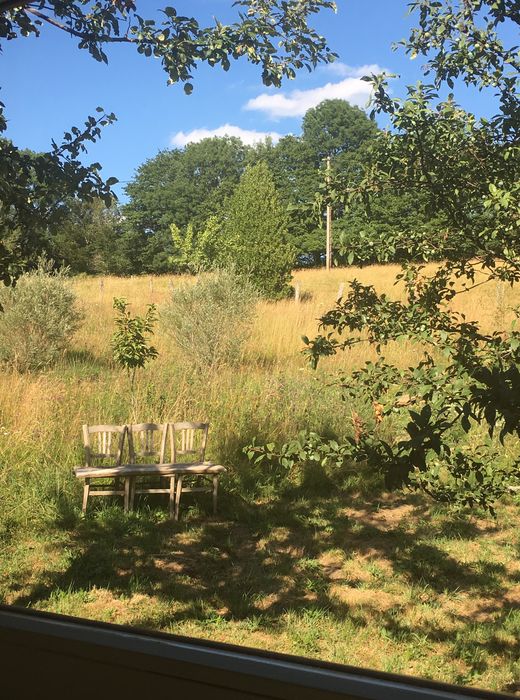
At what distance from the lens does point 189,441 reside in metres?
2.75

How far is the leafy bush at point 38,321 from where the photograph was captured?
3221mm

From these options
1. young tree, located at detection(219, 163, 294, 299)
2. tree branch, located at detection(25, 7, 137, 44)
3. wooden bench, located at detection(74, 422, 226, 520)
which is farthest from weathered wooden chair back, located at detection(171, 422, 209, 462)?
tree branch, located at detection(25, 7, 137, 44)

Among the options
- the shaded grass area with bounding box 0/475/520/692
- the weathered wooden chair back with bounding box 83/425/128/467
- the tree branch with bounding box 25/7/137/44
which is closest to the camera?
the tree branch with bounding box 25/7/137/44

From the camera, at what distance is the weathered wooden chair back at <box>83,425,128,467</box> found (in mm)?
2623

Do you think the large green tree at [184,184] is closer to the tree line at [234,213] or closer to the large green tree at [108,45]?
the tree line at [234,213]

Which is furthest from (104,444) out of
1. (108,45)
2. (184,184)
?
(108,45)

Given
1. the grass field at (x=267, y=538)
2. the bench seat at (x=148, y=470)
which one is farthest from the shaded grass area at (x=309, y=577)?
the bench seat at (x=148, y=470)

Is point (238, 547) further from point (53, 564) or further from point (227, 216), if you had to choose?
point (227, 216)

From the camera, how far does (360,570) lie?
226 centimetres

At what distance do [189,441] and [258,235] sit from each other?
933 mm

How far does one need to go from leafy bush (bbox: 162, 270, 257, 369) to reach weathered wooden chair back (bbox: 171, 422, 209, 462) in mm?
387

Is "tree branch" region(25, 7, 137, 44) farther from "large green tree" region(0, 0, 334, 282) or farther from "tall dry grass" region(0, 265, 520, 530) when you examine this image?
"tall dry grass" region(0, 265, 520, 530)

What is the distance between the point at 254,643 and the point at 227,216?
1.65 meters

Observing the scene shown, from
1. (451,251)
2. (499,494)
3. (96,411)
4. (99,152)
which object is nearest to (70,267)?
(96,411)
